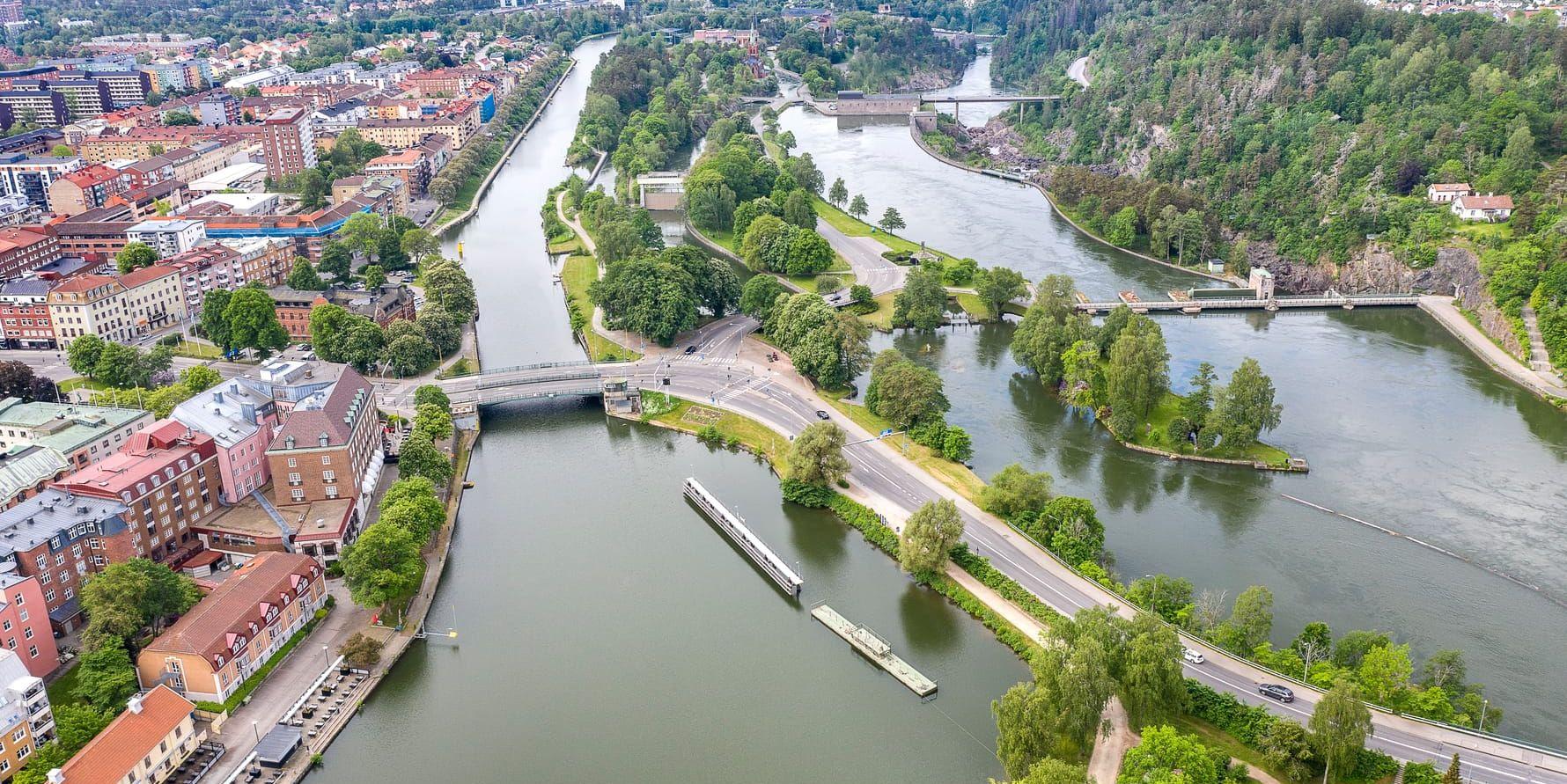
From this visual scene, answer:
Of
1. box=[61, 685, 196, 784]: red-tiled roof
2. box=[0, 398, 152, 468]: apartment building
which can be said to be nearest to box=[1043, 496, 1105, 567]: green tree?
box=[61, 685, 196, 784]: red-tiled roof

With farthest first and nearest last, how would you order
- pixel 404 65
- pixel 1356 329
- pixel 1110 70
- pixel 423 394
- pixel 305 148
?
pixel 404 65
pixel 1110 70
pixel 305 148
pixel 1356 329
pixel 423 394

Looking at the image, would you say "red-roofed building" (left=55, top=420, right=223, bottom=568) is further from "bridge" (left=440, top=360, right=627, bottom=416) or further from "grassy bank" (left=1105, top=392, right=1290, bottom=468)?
"grassy bank" (left=1105, top=392, right=1290, bottom=468)

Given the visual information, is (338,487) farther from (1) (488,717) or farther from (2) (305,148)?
(2) (305,148)

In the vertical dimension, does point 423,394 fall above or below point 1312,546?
above

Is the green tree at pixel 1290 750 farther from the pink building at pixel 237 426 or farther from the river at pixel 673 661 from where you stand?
the pink building at pixel 237 426

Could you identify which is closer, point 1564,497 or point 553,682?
point 553,682

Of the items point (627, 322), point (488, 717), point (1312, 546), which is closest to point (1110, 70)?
point (627, 322)
